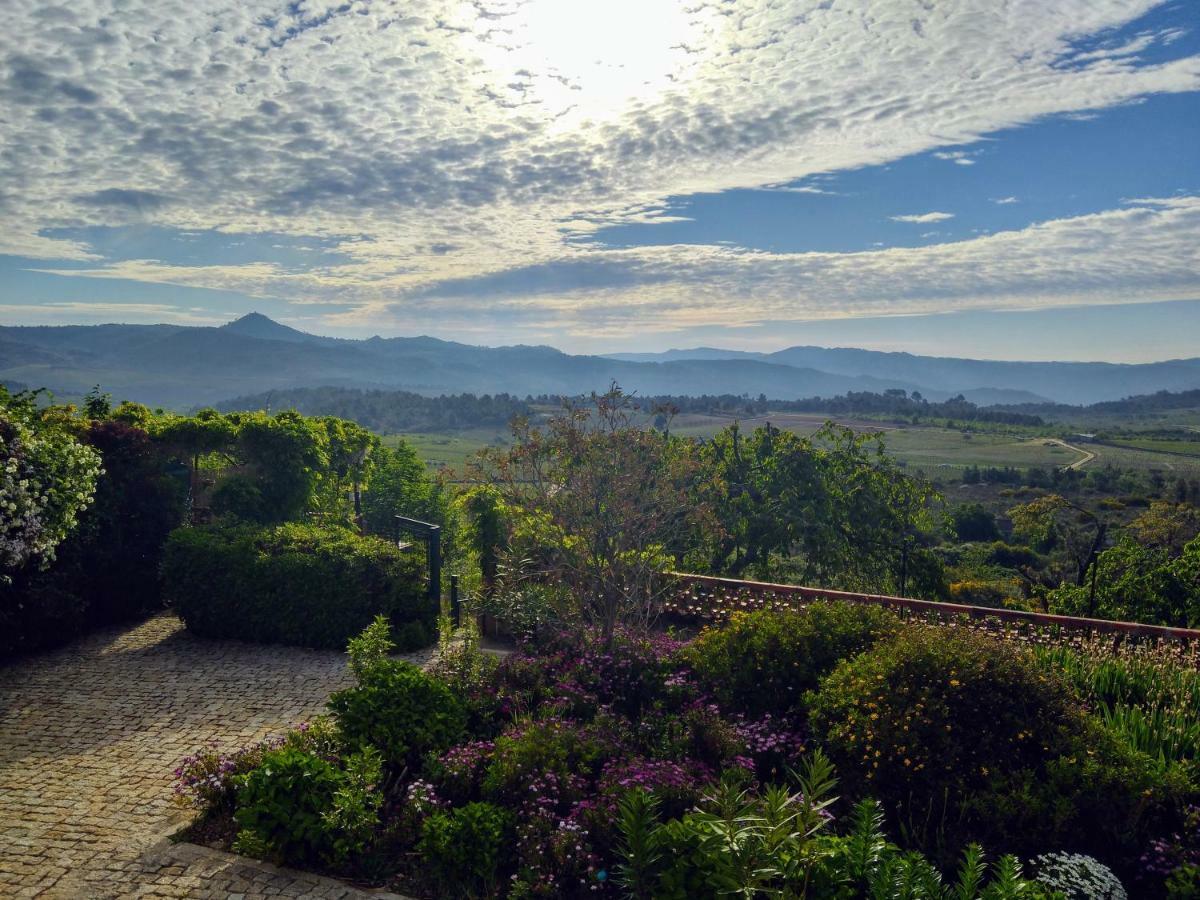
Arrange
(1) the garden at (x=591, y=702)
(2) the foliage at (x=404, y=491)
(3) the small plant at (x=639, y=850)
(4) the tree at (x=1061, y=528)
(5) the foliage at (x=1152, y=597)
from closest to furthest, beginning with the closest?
(3) the small plant at (x=639, y=850) < (1) the garden at (x=591, y=702) < (5) the foliage at (x=1152, y=597) < (4) the tree at (x=1061, y=528) < (2) the foliage at (x=404, y=491)

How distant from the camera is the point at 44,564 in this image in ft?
25.5

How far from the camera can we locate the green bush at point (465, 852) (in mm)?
4680

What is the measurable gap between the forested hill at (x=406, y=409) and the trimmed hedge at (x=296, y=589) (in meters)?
82.7

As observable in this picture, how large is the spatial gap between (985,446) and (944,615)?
69.5 m

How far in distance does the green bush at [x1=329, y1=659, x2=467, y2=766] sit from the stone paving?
3.63 ft

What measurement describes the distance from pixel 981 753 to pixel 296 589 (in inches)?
299

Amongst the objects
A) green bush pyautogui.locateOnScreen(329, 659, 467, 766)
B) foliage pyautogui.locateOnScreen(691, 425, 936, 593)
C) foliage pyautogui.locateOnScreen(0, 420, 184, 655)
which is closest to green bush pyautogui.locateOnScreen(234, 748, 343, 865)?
green bush pyautogui.locateOnScreen(329, 659, 467, 766)

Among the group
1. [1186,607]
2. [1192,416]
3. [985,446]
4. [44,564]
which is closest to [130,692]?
[44,564]

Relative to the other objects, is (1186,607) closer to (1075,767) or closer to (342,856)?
(1075,767)

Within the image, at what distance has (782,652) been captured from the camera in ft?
22.1

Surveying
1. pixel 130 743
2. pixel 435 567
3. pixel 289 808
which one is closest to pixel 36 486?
pixel 130 743

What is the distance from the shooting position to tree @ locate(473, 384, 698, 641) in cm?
853

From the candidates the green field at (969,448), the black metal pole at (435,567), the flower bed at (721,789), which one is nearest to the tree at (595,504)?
the black metal pole at (435,567)

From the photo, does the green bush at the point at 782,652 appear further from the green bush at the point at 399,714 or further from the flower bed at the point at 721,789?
the green bush at the point at 399,714
